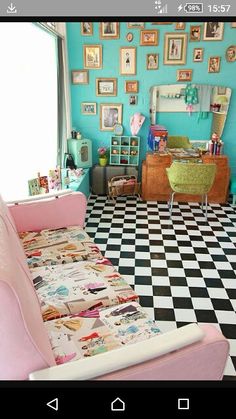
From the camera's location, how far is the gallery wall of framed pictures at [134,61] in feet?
12.2

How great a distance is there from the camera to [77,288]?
1543 millimetres

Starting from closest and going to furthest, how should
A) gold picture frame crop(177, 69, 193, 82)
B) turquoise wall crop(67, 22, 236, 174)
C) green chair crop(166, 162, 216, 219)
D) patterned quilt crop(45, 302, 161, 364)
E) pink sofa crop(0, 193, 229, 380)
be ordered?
1. pink sofa crop(0, 193, 229, 380)
2. patterned quilt crop(45, 302, 161, 364)
3. green chair crop(166, 162, 216, 219)
4. turquoise wall crop(67, 22, 236, 174)
5. gold picture frame crop(177, 69, 193, 82)

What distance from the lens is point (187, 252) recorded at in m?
2.80

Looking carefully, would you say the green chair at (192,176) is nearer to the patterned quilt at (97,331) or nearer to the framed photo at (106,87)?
the framed photo at (106,87)

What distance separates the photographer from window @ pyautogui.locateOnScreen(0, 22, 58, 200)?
215 centimetres

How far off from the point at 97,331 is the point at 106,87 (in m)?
3.42

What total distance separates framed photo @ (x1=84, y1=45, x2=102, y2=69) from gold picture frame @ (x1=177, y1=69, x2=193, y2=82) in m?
0.99

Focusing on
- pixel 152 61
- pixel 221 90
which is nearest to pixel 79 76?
pixel 152 61

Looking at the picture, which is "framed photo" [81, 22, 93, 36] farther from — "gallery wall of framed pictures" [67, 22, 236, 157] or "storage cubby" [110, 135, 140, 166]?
"storage cubby" [110, 135, 140, 166]

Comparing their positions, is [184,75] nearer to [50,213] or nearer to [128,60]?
[128,60]

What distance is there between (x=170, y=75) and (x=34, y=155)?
84.8 inches

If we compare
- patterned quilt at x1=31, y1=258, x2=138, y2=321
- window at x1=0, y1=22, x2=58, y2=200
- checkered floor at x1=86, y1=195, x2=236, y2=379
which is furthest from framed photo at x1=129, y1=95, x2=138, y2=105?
patterned quilt at x1=31, y1=258, x2=138, y2=321
